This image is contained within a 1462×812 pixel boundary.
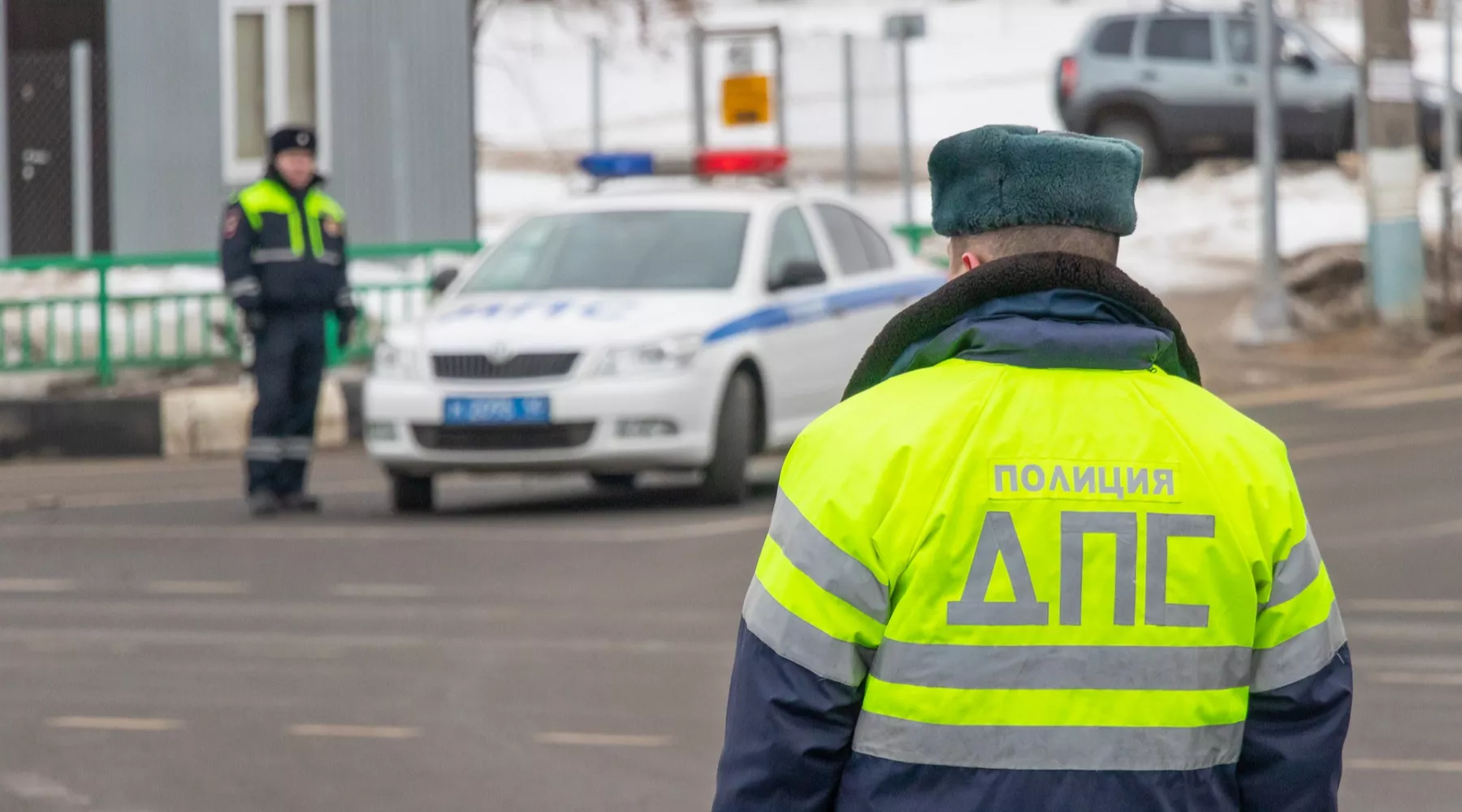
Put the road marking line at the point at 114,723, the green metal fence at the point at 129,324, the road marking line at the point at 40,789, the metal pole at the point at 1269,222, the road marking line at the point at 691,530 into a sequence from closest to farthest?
the road marking line at the point at 40,789 < the road marking line at the point at 114,723 < the road marking line at the point at 691,530 < the green metal fence at the point at 129,324 < the metal pole at the point at 1269,222

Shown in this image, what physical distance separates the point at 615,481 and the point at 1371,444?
14.2 feet

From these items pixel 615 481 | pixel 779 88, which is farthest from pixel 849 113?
pixel 615 481

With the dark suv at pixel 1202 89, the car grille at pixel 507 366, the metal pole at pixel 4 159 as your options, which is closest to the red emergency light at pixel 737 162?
the car grille at pixel 507 366

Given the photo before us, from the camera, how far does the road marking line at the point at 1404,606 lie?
9109 millimetres

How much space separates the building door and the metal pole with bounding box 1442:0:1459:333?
480 inches

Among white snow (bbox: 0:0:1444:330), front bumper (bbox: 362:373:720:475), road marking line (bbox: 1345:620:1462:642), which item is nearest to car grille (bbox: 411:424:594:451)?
front bumper (bbox: 362:373:720:475)

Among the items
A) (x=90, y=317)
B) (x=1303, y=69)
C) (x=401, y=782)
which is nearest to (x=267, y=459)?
(x=90, y=317)

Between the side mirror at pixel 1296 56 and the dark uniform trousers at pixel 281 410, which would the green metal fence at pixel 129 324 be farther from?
the side mirror at pixel 1296 56

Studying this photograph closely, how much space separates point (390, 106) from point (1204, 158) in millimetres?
10222

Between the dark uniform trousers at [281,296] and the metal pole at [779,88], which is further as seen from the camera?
the metal pole at [779,88]

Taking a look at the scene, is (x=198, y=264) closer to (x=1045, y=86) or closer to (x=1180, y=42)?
(x=1180, y=42)

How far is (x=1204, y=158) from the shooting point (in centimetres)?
2917

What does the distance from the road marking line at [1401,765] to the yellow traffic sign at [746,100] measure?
52.2ft

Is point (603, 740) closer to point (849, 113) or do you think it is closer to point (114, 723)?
point (114, 723)
